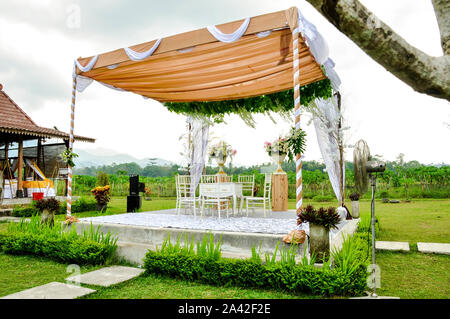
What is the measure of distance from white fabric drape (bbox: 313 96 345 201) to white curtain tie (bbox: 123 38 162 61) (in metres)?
3.36

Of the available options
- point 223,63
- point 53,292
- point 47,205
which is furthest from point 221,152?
point 53,292

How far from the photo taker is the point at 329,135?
20.9 ft

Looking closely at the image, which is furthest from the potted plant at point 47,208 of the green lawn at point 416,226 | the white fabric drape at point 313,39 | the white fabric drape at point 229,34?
the green lawn at point 416,226

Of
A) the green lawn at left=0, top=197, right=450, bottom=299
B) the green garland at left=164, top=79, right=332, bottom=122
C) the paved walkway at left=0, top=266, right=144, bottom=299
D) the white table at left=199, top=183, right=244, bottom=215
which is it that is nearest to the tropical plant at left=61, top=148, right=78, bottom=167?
the green lawn at left=0, top=197, right=450, bottom=299

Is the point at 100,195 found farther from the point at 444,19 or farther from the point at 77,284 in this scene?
the point at 444,19

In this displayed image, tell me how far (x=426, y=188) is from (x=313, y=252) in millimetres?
14067

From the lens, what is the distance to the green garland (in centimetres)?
609

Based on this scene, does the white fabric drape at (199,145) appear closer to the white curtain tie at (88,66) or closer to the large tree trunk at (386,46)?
the white curtain tie at (88,66)

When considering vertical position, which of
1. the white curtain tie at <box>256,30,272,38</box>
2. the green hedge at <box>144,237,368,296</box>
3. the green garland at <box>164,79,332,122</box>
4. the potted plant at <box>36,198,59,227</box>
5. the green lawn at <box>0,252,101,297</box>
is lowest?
the green lawn at <box>0,252,101,297</box>

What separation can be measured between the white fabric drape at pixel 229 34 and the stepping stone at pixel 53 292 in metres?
3.34

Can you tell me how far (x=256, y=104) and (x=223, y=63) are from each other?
1959mm

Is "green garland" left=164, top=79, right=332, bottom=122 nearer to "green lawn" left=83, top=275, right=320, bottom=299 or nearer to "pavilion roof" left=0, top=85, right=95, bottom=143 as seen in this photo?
"green lawn" left=83, top=275, right=320, bottom=299

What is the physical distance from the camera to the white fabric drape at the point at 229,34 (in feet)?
13.2
